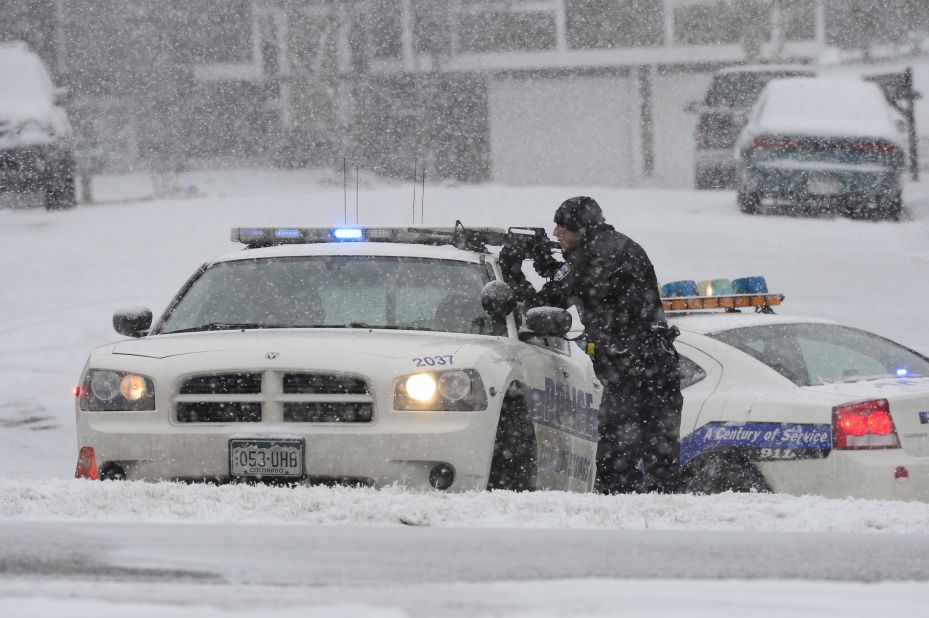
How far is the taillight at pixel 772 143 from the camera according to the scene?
66.9 feet

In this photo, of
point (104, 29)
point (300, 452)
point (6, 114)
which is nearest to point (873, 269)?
point (6, 114)

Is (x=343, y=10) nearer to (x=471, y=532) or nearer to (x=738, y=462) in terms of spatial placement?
(x=738, y=462)

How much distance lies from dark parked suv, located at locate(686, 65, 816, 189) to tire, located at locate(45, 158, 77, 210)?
30.0ft

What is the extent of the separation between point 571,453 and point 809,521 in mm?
2597

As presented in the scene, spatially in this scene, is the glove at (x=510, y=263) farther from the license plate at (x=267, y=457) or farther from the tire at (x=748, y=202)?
the tire at (x=748, y=202)

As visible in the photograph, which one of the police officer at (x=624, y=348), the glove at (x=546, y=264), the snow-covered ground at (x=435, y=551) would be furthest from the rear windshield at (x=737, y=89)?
the police officer at (x=624, y=348)

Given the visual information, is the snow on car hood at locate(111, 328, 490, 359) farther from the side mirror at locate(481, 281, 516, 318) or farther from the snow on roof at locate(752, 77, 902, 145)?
the snow on roof at locate(752, 77, 902, 145)

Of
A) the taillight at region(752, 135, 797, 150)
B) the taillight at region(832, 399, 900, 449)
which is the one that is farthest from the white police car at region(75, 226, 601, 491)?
the taillight at region(752, 135, 797, 150)

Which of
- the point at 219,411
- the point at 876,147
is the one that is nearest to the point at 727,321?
the point at 219,411

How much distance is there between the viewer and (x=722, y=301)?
8945mm

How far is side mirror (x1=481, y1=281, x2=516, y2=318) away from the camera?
23.6 feet

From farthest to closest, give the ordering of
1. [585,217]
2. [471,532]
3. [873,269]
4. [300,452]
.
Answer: [873,269]
[585,217]
[300,452]
[471,532]

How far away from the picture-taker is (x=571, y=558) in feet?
13.7

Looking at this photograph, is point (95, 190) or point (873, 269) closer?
point (873, 269)
